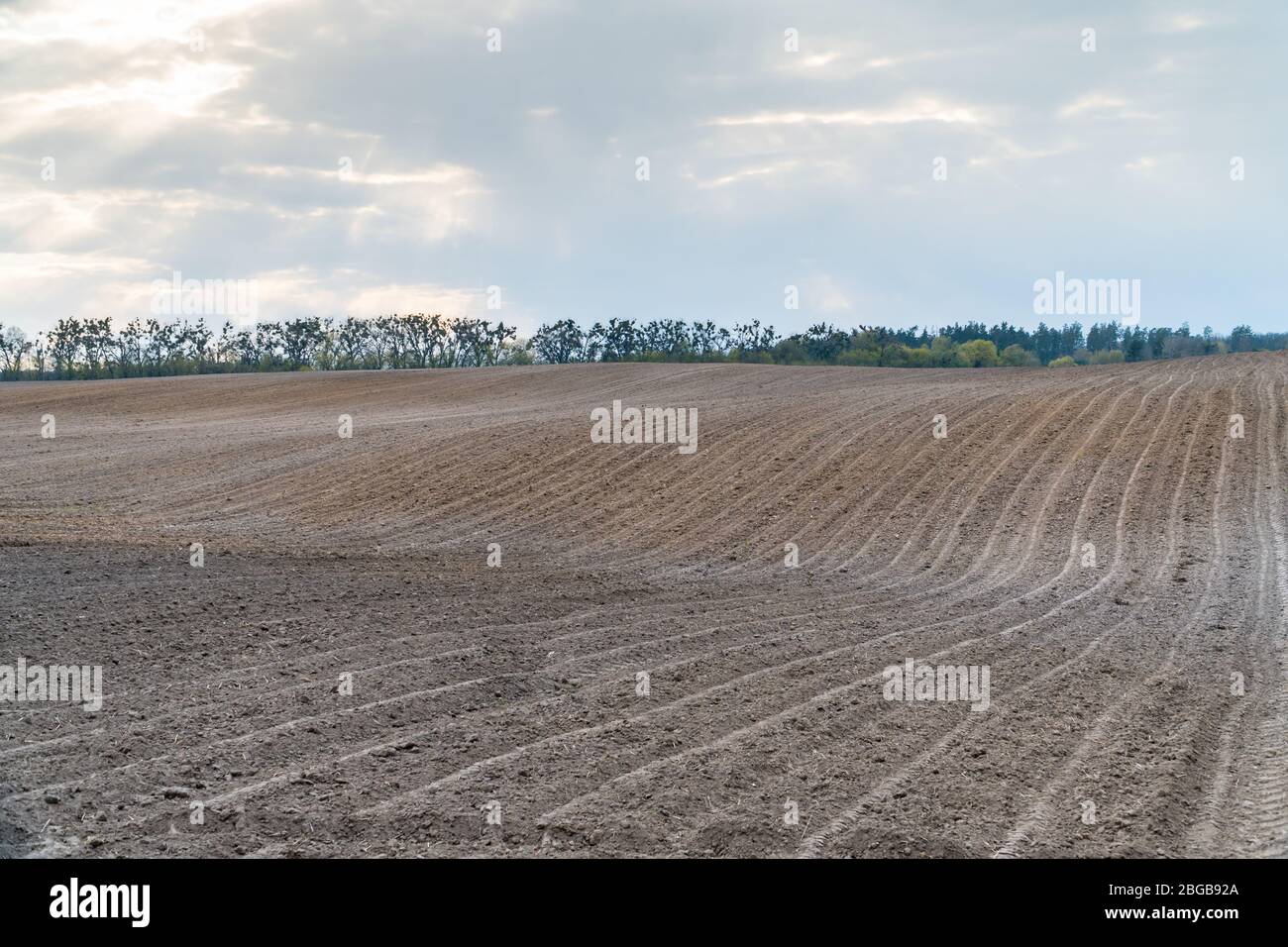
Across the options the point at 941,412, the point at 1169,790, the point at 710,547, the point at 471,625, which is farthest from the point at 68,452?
the point at 1169,790

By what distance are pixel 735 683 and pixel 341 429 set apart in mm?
22847

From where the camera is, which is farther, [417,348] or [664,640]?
[417,348]

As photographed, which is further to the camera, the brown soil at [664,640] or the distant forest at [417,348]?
the distant forest at [417,348]

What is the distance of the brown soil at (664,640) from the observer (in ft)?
23.1

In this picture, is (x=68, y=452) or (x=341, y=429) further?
(x=341, y=429)

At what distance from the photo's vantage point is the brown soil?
23.1ft

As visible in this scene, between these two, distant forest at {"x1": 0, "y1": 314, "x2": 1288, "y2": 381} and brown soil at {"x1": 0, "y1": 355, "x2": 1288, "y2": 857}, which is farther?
distant forest at {"x1": 0, "y1": 314, "x2": 1288, "y2": 381}

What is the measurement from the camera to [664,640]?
37.3 feet
